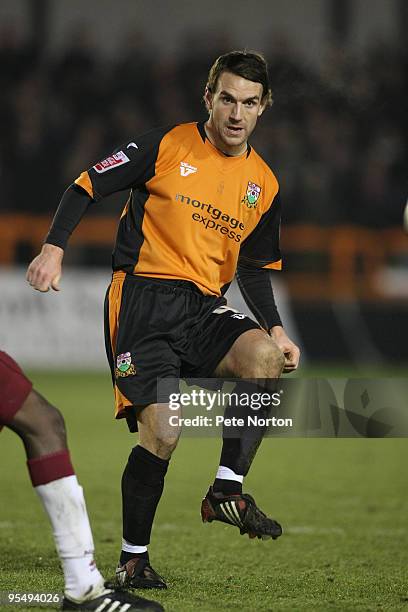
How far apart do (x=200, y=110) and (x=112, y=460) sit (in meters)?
9.12

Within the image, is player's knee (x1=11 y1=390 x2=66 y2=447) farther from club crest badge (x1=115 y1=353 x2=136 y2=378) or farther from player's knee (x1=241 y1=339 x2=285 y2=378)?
player's knee (x1=241 y1=339 x2=285 y2=378)

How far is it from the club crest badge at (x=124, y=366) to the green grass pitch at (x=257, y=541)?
86 cm

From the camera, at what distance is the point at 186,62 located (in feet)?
56.9

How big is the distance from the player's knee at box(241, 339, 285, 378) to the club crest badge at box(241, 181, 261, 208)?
2.13ft

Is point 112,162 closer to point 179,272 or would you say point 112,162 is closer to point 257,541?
point 179,272

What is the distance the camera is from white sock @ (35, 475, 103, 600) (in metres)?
3.77

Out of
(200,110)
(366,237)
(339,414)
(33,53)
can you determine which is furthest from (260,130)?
(339,414)

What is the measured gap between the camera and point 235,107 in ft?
15.7

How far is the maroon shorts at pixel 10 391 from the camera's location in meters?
3.70

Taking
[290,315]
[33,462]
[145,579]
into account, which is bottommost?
[290,315]

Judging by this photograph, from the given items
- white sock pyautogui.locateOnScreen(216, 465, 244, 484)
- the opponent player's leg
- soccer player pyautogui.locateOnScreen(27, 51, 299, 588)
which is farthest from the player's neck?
white sock pyautogui.locateOnScreen(216, 465, 244, 484)

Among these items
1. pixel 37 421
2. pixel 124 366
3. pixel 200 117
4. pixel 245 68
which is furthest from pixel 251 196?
pixel 200 117

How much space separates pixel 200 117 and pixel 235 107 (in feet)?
39.8

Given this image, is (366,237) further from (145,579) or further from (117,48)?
(145,579)
